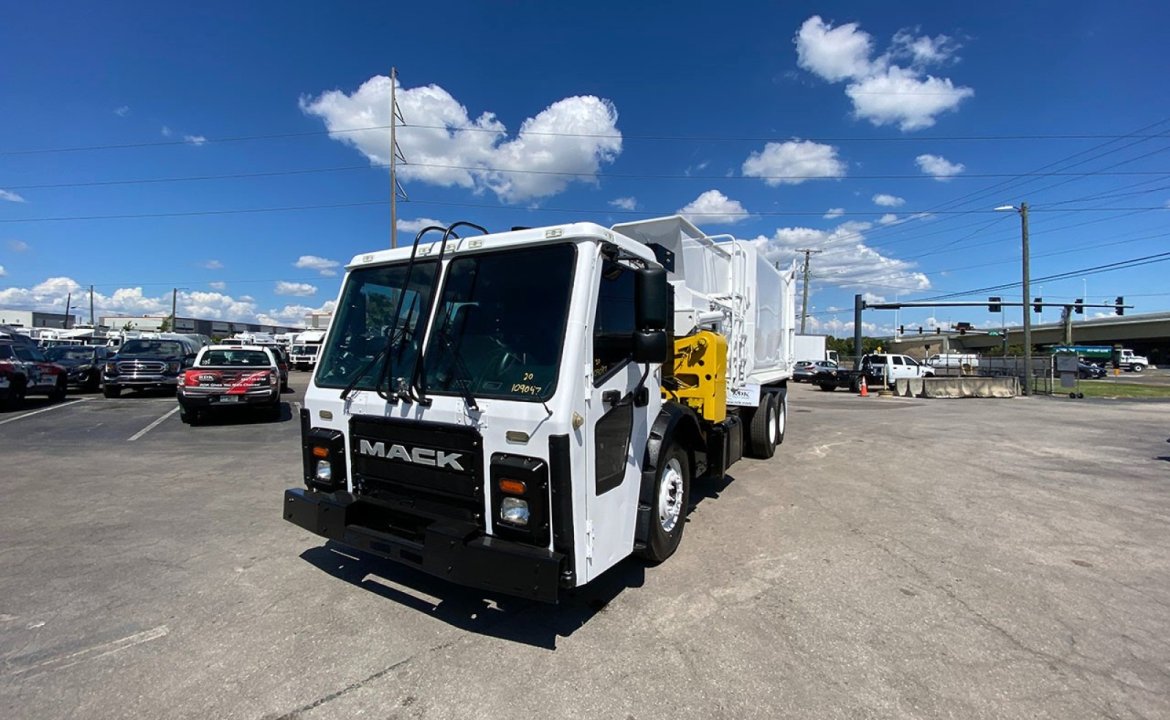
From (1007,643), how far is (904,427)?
10998mm

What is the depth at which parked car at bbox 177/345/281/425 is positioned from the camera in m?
10.8

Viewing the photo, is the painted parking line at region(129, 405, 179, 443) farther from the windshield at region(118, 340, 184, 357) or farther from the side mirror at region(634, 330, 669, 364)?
the side mirror at region(634, 330, 669, 364)

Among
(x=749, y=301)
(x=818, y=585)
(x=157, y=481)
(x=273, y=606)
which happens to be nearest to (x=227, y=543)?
(x=273, y=606)

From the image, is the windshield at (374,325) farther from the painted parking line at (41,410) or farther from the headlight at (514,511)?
the painted parking line at (41,410)

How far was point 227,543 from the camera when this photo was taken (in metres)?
4.75

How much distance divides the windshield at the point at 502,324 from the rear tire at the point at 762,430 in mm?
5706

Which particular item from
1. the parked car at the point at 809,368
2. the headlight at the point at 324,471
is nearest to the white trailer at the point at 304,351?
the parked car at the point at 809,368

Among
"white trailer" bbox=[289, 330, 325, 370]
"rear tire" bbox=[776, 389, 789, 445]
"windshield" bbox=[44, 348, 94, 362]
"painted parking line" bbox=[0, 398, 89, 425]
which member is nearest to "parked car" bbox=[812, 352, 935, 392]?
"rear tire" bbox=[776, 389, 789, 445]

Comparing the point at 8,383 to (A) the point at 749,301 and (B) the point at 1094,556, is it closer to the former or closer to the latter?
(A) the point at 749,301

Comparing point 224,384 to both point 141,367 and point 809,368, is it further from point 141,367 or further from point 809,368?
point 809,368

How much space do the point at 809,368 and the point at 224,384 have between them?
28.2 meters

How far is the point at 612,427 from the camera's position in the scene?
→ 3.53m

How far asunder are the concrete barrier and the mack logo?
25.9m

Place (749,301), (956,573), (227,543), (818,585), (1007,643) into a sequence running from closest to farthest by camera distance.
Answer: (1007,643)
(818,585)
(956,573)
(227,543)
(749,301)
